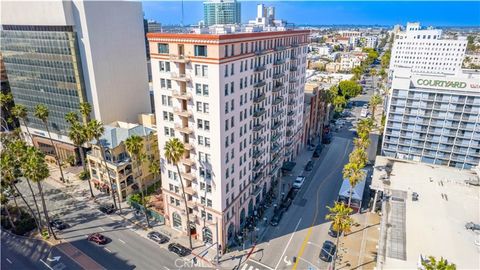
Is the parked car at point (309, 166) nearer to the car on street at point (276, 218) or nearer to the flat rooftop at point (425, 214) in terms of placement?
the flat rooftop at point (425, 214)

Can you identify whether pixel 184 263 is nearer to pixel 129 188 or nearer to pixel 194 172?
pixel 194 172

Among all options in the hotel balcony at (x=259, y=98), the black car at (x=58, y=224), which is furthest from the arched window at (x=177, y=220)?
the hotel balcony at (x=259, y=98)

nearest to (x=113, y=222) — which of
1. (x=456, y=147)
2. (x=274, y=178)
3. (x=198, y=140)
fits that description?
(x=198, y=140)

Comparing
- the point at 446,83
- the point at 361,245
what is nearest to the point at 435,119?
the point at 446,83

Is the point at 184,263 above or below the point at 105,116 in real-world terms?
below

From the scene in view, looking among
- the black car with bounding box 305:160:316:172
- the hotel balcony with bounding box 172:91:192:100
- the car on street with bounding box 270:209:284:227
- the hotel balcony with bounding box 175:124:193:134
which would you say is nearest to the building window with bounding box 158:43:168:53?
the hotel balcony with bounding box 172:91:192:100

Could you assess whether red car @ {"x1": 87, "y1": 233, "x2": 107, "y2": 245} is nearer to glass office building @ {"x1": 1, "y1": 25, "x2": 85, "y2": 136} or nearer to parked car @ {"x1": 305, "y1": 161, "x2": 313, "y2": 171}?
glass office building @ {"x1": 1, "y1": 25, "x2": 85, "y2": 136}

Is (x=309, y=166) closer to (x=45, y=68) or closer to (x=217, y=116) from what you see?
(x=217, y=116)
